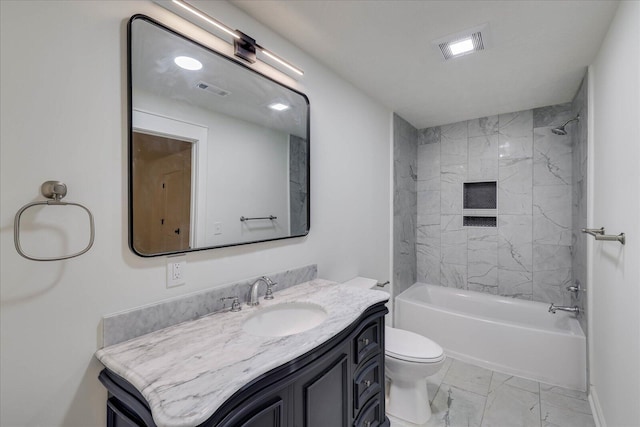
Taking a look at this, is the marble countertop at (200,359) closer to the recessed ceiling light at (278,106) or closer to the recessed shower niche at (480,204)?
the recessed ceiling light at (278,106)

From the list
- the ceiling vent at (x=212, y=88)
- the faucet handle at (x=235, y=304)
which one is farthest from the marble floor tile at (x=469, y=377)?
the ceiling vent at (x=212, y=88)

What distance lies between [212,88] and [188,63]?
144mm

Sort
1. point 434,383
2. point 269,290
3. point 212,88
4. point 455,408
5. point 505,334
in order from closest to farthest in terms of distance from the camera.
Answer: point 212,88
point 269,290
point 455,408
point 434,383
point 505,334

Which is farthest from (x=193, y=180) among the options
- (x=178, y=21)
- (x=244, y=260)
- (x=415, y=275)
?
(x=415, y=275)

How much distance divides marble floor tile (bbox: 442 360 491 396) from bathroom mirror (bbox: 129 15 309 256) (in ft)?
6.12

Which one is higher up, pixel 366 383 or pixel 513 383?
pixel 366 383

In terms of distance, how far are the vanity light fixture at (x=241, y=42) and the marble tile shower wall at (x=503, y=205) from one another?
2.61 metres

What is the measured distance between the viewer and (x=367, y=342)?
1.50m

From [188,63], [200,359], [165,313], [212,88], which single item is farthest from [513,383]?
[188,63]

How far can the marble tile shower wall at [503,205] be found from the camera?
296 cm

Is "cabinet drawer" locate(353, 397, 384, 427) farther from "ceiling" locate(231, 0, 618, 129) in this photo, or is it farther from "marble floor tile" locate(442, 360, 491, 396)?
"ceiling" locate(231, 0, 618, 129)

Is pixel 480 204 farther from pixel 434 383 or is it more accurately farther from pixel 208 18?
pixel 208 18

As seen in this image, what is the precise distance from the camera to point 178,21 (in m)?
1.27

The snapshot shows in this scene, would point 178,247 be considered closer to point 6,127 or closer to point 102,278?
point 102,278
